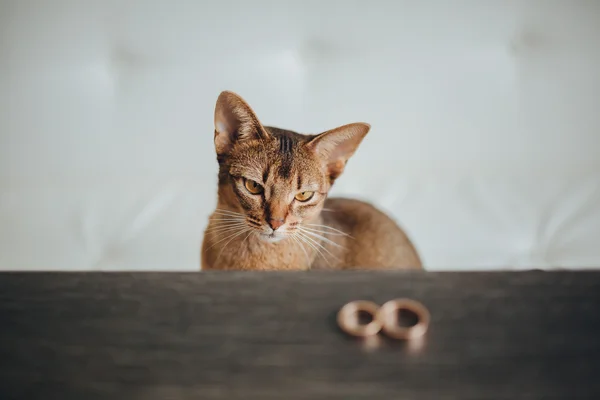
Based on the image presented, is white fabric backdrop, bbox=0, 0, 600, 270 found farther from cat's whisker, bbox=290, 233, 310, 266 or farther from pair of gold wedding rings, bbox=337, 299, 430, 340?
pair of gold wedding rings, bbox=337, 299, 430, 340

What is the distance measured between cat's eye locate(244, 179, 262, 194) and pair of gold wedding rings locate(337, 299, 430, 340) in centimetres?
30

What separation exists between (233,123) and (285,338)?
0.40m

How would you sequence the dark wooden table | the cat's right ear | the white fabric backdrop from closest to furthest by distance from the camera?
the dark wooden table < the cat's right ear < the white fabric backdrop

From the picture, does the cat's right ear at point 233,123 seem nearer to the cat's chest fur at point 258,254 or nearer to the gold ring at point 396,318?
the cat's chest fur at point 258,254

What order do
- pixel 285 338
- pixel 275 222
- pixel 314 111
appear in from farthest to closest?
pixel 314 111 < pixel 275 222 < pixel 285 338

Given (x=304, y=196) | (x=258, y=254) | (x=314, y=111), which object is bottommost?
(x=258, y=254)

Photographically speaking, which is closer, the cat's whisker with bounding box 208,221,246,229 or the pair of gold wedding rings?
A: the pair of gold wedding rings

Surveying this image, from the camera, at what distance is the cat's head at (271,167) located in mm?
781

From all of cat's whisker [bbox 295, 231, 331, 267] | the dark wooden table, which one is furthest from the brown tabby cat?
the dark wooden table

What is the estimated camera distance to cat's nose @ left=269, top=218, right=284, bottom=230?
78 cm

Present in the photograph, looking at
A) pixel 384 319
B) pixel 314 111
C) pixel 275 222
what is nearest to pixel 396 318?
pixel 384 319

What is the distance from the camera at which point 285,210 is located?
30.8 inches

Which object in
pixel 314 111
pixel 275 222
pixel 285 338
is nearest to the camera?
pixel 285 338

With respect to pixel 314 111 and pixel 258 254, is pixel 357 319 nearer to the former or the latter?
pixel 258 254
